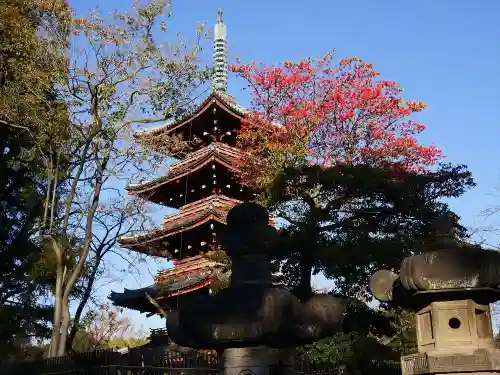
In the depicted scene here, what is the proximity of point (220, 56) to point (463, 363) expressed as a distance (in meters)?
26.5

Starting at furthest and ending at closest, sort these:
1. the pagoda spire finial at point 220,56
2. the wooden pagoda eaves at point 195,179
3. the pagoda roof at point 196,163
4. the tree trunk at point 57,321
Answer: the pagoda spire finial at point 220,56 → the wooden pagoda eaves at point 195,179 → the pagoda roof at point 196,163 → the tree trunk at point 57,321

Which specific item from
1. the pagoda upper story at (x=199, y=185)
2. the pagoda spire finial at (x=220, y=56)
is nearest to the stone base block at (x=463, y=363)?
the pagoda upper story at (x=199, y=185)

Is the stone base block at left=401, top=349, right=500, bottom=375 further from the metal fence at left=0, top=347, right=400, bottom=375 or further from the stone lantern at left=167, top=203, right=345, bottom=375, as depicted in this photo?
the metal fence at left=0, top=347, right=400, bottom=375

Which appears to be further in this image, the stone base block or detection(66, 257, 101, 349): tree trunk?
detection(66, 257, 101, 349): tree trunk

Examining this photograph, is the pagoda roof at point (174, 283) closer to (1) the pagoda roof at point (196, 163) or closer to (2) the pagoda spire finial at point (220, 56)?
(1) the pagoda roof at point (196, 163)

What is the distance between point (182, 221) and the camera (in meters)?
22.0

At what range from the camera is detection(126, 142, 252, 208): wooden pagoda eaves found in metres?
21.2

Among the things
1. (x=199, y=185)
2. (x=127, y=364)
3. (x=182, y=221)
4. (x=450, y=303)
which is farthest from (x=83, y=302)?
(x=199, y=185)

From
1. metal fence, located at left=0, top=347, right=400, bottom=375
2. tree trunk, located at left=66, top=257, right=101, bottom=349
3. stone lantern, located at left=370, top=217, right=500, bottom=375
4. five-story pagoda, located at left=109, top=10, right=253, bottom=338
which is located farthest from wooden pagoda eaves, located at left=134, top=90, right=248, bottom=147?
stone lantern, located at left=370, top=217, right=500, bottom=375

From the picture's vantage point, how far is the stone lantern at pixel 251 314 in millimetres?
4043

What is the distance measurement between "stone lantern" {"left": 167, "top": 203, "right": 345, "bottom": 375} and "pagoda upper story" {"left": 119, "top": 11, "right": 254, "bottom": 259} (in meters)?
15.8

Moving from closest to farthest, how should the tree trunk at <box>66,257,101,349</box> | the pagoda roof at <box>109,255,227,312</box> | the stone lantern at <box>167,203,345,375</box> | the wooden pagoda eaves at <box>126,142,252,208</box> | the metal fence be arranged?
the stone lantern at <box>167,203,345,375</box> < the metal fence < the tree trunk at <box>66,257,101,349</box> < the pagoda roof at <box>109,255,227,312</box> < the wooden pagoda eaves at <box>126,142,252,208</box>

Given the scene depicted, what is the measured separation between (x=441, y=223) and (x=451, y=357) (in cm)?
127

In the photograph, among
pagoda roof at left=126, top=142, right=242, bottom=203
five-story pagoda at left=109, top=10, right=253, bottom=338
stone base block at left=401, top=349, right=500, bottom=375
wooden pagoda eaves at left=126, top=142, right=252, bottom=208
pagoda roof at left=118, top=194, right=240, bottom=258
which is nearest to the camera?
stone base block at left=401, top=349, right=500, bottom=375
